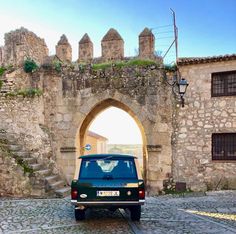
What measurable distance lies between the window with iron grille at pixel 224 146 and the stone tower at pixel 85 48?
6.09m

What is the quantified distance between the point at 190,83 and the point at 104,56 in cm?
382

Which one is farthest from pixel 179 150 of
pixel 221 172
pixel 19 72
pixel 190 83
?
pixel 19 72

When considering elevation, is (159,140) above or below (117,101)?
below

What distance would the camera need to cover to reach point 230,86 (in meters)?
11.5

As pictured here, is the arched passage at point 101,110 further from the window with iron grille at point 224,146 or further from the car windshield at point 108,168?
the car windshield at point 108,168

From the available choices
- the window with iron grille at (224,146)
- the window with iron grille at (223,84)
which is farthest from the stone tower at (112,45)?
the window with iron grille at (224,146)

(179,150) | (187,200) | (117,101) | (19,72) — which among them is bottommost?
(187,200)

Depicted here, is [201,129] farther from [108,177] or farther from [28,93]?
A: [28,93]

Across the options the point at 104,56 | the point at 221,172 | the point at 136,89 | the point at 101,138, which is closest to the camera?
the point at 221,172

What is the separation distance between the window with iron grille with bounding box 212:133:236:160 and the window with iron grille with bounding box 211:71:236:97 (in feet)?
4.90

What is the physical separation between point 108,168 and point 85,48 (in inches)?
307

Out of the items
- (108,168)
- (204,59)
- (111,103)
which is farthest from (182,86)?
(108,168)

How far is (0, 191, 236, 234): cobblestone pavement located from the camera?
6484 millimetres

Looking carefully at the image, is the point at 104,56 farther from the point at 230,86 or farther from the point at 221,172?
the point at 221,172
